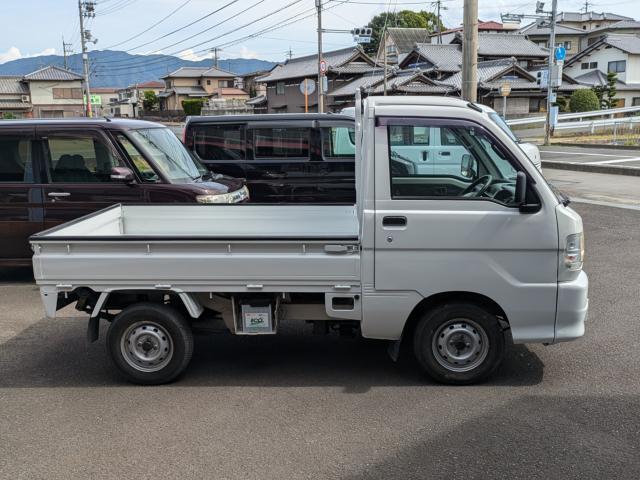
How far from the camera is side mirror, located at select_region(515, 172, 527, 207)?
156 inches

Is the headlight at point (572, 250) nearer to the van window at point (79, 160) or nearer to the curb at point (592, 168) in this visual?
the van window at point (79, 160)

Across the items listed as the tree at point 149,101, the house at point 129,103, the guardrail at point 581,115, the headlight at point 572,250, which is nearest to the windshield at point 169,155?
the headlight at point 572,250

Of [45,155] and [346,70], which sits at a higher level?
[346,70]

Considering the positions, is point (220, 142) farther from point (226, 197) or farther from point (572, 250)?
point (572, 250)

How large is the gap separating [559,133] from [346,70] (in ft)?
69.8

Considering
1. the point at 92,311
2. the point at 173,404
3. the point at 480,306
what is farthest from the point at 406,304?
the point at 92,311

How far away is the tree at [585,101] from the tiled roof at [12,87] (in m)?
57.6

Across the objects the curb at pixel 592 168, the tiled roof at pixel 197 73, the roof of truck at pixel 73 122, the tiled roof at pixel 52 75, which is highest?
the tiled roof at pixel 197 73

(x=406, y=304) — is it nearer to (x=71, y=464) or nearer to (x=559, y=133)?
(x=71, y=464)

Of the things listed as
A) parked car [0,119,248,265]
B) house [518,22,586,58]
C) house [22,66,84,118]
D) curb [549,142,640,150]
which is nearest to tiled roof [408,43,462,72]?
curb [549,142,640,150]

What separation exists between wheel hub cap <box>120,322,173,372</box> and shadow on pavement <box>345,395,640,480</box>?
1.81 meters

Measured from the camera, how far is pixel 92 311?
446cm

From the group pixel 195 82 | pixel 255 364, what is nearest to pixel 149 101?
pixel 195 82

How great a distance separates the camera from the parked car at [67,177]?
725cm
